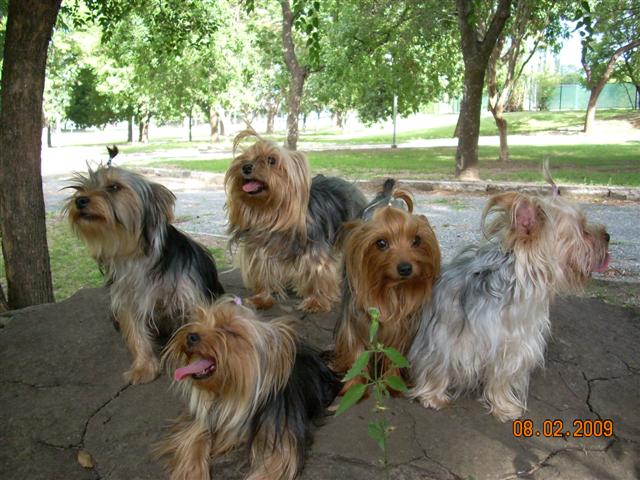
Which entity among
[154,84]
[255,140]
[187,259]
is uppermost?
[154,84]

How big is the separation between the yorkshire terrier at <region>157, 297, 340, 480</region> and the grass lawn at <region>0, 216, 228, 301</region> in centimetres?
402

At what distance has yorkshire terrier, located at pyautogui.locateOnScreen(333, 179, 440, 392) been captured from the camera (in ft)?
9.75

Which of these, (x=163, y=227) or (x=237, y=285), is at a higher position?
(x=163, y=227)

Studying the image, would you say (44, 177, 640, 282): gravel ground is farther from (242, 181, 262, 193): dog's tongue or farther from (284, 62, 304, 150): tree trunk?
(284, 62, 304, 150): tree trunk

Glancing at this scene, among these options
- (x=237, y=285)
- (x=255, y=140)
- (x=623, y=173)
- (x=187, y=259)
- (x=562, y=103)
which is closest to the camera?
(x=187, y=259)

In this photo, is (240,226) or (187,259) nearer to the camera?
(187,259)

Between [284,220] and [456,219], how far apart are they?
5647 mm

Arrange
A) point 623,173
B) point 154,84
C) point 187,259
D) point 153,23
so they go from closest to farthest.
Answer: point 187,259
point 153,23
point 623,173
point 154,84

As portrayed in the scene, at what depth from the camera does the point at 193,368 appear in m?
2.33

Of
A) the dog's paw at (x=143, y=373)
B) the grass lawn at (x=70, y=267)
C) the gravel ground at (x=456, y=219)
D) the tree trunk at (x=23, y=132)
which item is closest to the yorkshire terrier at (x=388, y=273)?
the dog's paw at (x=143, y=373)

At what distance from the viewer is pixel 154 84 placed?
27562mm

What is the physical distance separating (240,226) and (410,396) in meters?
1.90

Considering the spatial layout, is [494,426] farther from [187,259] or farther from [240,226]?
[240,226]

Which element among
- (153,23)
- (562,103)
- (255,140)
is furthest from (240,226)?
(562,103)
